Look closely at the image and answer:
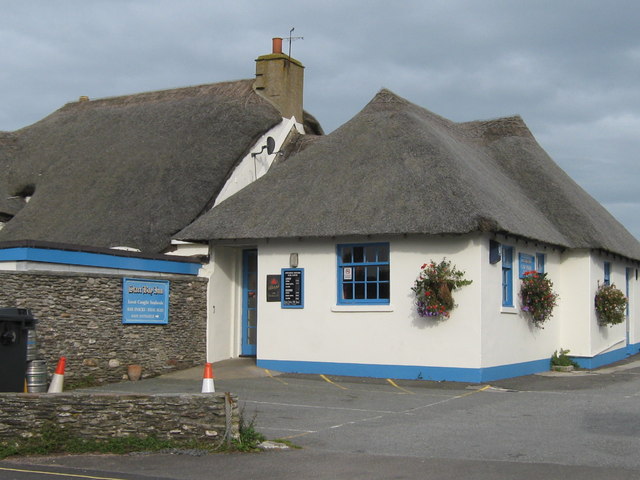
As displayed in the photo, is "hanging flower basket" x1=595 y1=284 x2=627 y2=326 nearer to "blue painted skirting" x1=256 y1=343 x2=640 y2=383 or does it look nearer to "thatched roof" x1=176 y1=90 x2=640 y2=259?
"thatched roof" x1=176 y1=90 x2=640 y2=259

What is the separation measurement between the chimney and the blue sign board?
8243 mm

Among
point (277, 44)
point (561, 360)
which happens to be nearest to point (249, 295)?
point (561, 360)

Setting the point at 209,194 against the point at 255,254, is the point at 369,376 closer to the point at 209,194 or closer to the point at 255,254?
the point at 255,254

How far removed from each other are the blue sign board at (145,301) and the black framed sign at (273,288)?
215cm

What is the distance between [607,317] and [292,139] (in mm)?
9527

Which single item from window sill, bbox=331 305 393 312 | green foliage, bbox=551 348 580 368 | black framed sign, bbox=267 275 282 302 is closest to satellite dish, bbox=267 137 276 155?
black framed sign, bbox=267 275 282 302

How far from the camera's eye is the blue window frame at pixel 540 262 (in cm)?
1917

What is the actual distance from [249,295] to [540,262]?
22.0 ft

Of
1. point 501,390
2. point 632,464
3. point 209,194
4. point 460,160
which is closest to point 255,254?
point 209,194

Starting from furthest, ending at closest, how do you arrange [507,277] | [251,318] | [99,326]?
[251,318] < [507,277] < [99,326]

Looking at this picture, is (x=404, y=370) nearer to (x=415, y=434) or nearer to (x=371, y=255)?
(x=371, y=255)

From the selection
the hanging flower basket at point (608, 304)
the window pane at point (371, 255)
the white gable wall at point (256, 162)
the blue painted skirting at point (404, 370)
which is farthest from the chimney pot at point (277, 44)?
the hanging flower basket at point (608, 304)

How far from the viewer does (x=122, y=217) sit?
19.8 meters

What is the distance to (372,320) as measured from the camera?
16.8 meters
